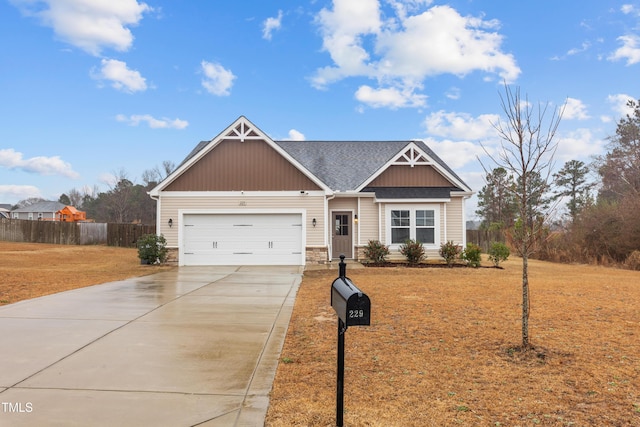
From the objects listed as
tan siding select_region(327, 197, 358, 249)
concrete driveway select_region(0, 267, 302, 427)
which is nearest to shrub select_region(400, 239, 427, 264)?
tan siding select_region(327, 197, 358, 249)

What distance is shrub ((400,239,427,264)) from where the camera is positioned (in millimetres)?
16344

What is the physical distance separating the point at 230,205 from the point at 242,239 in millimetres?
1493

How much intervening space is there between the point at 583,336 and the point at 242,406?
500 centimetres

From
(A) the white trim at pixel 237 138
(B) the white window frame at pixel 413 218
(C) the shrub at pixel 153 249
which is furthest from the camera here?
(B) the white window frame at pixel 413 218

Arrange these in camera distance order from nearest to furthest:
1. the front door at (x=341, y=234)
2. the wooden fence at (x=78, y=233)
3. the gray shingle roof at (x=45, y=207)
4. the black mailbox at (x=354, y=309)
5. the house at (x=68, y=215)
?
the black mailbox at (x=354, y=309) → the front door at (x=341, y=234) → the wooden fence at (x=78, y=233) → the house at (x=68, y=215) → the gray shingle roof at (x=45, y=207)

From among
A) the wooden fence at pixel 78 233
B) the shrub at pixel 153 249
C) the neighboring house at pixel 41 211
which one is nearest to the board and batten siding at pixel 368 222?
the shrub at pixel 153 249

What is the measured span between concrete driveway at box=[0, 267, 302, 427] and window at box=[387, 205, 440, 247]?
9524 mm

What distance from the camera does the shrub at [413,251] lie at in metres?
16.3

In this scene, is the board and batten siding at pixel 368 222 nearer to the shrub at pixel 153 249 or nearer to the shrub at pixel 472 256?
the shrub at pixel 472 256

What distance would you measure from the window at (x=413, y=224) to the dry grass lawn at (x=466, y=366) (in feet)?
28.7

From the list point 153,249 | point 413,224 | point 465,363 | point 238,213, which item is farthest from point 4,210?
point 465,363

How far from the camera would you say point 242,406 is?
11.3 feet

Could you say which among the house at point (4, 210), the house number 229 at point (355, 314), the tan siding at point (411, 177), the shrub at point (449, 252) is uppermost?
the house at point (4, 210)

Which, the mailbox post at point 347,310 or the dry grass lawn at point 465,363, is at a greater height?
the mailbox post at point 347,310
